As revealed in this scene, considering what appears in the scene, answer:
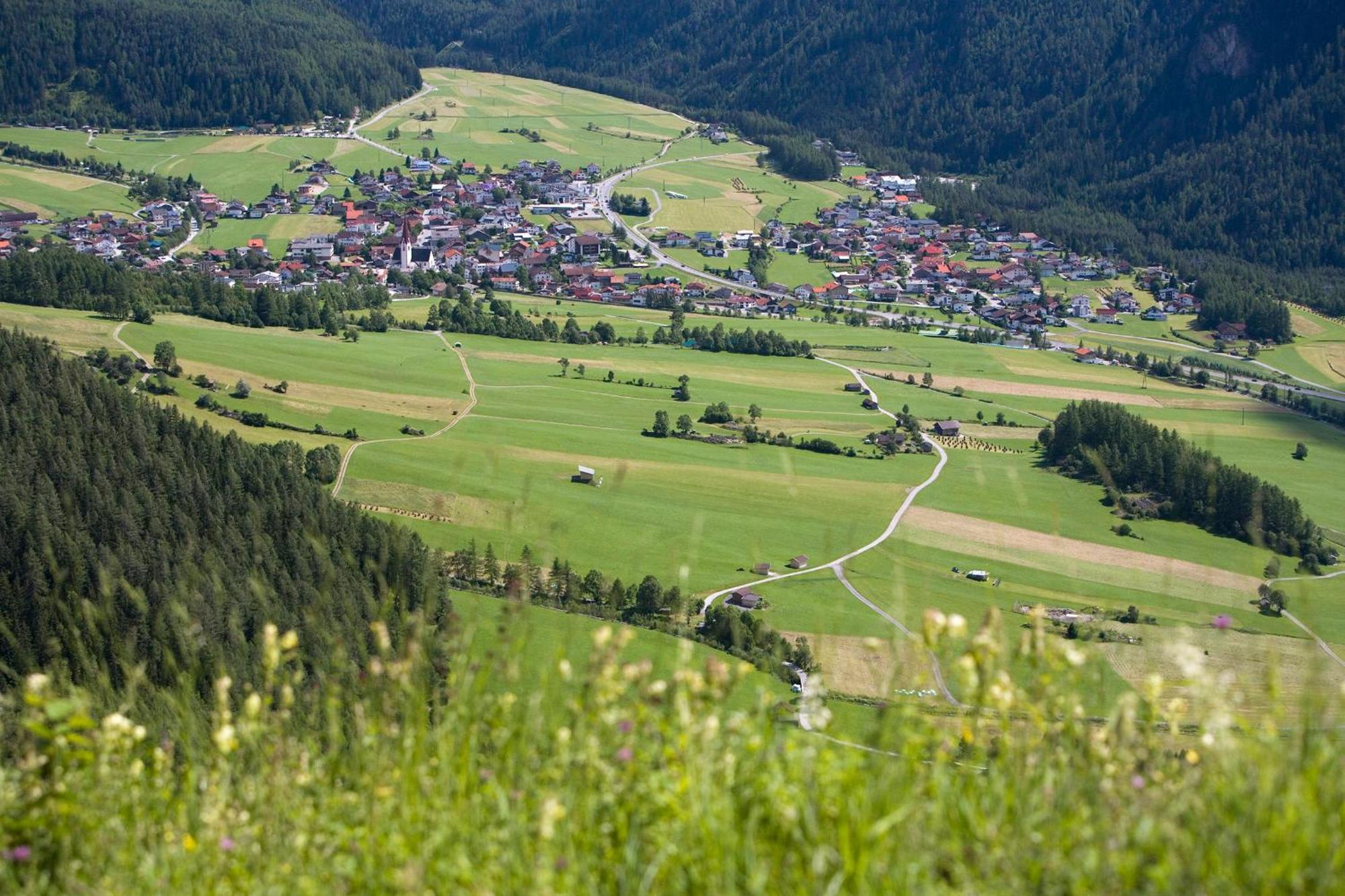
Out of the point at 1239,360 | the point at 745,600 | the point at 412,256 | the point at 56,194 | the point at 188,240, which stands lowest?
the point at 745,600

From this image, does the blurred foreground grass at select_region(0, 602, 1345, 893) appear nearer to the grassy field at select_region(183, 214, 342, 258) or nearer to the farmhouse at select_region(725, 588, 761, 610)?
the farmhouse at select_region(725, 588, 761, 610)

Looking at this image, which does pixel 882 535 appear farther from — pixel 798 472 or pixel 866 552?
pixel 798 472

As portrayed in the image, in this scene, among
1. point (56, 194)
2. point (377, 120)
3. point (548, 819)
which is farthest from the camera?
point (377, 120)

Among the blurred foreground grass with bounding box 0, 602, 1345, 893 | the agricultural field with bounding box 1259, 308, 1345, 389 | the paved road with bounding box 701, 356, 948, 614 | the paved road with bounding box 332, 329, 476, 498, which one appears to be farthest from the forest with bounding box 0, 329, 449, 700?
the agricultural field with bounding box 1259, 308, 1345, 389

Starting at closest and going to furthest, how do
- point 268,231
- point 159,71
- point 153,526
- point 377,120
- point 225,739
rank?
point 225,739 → point 153,526 → point 268,231 → point 159,71 → point 377,120

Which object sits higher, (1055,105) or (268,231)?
(1055,105)

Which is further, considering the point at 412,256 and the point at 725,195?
the point at 725,195

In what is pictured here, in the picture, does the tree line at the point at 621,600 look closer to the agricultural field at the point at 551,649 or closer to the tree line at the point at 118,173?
the agricultural field at the point at 551,649

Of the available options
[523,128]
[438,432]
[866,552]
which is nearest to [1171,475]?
[866,552]

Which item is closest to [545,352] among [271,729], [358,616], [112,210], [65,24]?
[358,616]
